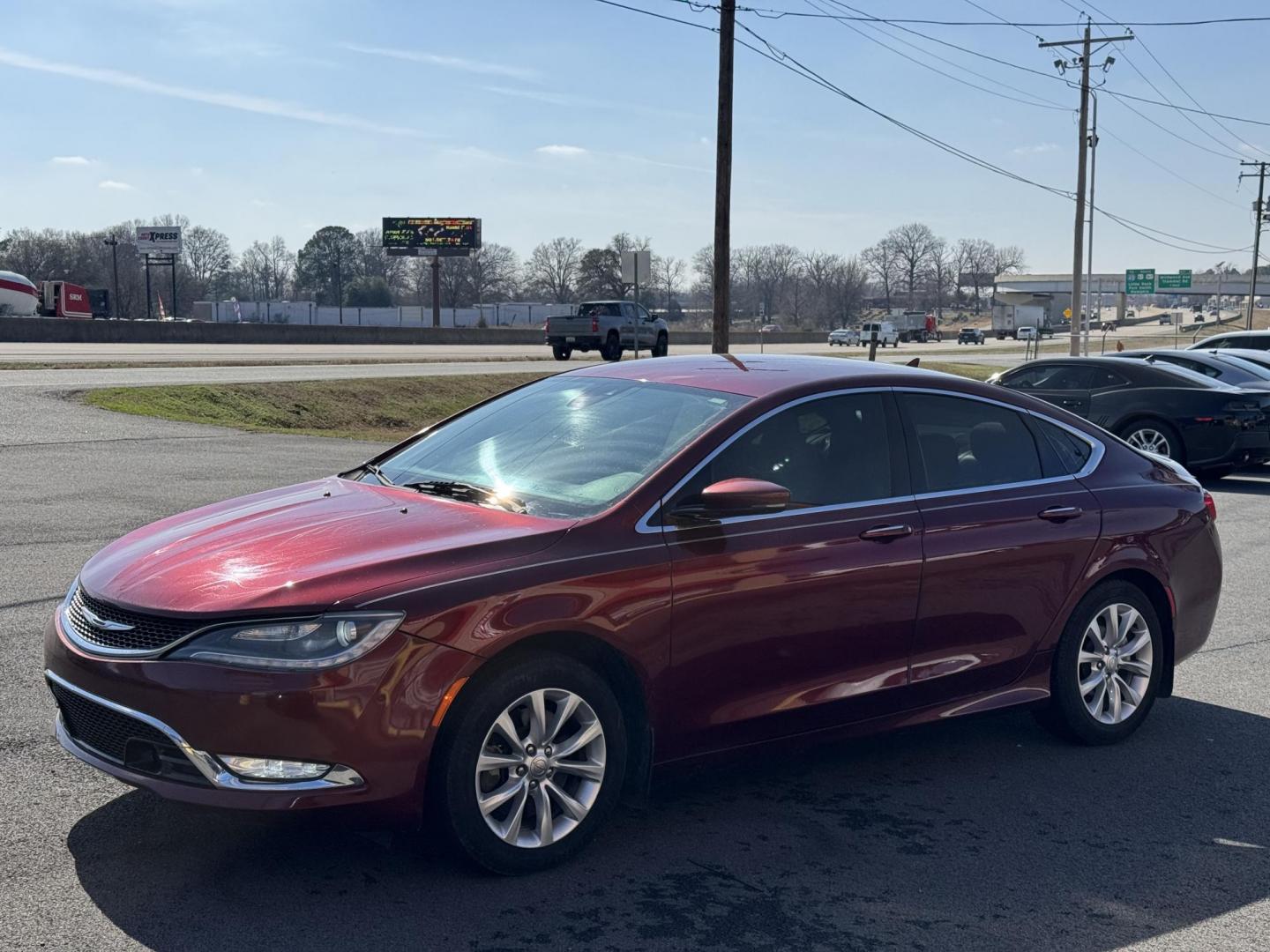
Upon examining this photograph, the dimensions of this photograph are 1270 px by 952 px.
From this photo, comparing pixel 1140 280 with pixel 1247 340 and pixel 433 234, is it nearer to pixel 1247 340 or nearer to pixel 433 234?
pixel 433 234

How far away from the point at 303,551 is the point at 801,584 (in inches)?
69.1

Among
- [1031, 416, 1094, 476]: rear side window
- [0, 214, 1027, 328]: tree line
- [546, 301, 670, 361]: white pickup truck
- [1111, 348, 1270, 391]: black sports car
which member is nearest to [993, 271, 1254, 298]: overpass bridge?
[0, 214, 1027, 328]: tree line

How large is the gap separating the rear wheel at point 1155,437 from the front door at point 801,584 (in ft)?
38.0

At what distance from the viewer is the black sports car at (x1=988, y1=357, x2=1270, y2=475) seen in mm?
15336

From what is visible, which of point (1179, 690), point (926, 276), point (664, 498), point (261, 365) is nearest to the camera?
point (664, 498)

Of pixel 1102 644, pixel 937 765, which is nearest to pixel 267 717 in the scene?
pixel 937 765

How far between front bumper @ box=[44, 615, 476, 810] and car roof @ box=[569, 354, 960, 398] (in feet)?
5.98

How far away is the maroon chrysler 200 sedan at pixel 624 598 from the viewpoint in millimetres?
3795

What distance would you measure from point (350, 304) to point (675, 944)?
138519 millimetres

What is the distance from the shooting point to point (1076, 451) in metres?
5.85

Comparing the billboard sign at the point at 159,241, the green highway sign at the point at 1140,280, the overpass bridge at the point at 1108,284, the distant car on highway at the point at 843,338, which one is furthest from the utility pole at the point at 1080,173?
→ the overpass bridge at the point at 1108,284

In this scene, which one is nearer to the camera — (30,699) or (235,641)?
(235,641)

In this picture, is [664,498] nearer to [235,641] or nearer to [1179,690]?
[235,641]

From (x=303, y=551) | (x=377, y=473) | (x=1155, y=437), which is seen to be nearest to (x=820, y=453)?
(x=377, y=473)
